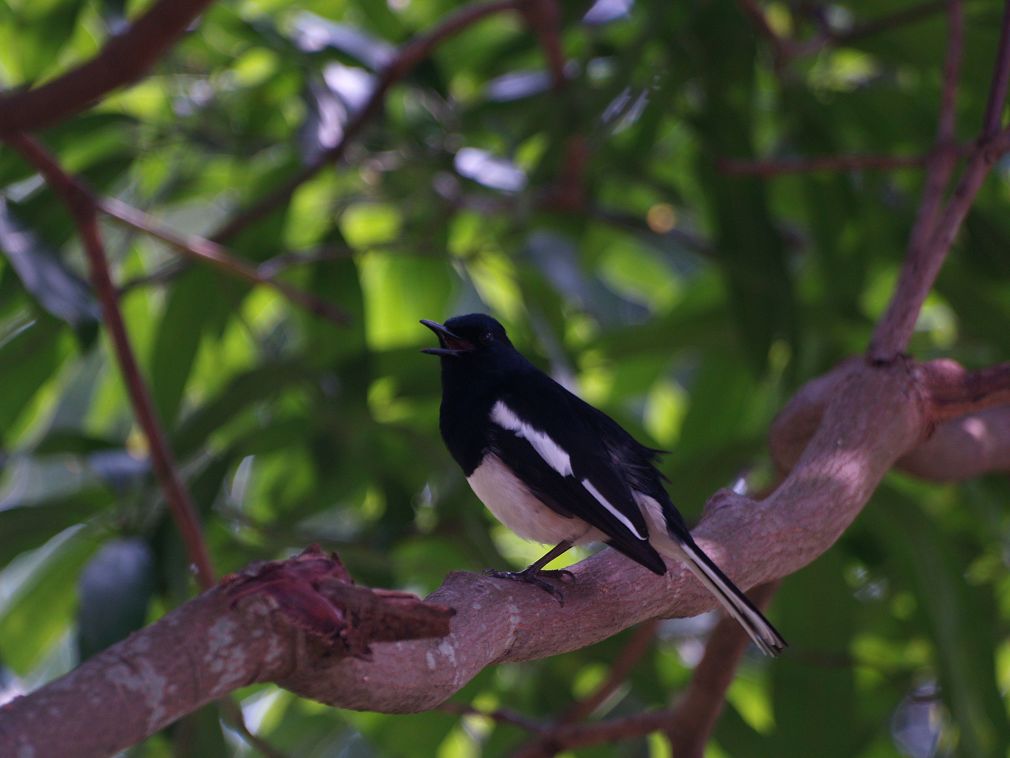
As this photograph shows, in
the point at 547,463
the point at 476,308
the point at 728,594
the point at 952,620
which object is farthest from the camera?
the point at 476,308

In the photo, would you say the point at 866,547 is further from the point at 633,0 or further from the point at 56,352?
the point at 56,352

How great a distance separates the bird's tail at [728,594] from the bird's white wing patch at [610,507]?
12 cm

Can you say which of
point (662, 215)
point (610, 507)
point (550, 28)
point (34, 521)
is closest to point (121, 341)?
point (34, 521)

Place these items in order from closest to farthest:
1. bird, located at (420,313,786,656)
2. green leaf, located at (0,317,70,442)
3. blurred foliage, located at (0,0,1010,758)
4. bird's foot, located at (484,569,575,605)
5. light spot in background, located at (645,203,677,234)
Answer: bird's foot, located at (484,569,575,605) < bird, located at (420,313,786,656) < blurred foliage, located at (0,0,1010,758) < green leaf, located at (0,317,70,442) < light spot in background, located at (645,203,677,234)

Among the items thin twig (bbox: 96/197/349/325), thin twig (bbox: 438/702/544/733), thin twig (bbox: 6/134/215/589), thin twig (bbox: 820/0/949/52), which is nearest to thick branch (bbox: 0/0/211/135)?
thin twig (bbox: 6/134/215/589)

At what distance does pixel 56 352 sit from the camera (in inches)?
142

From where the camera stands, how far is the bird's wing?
2.26 m

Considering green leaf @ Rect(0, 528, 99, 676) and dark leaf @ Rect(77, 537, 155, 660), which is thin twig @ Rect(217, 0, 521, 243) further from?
dark leaf @ Rect(77, 537, 155, 660)

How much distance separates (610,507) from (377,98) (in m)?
1.79

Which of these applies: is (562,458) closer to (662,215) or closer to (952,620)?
(952,620)

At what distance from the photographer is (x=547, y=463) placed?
93.9 inches

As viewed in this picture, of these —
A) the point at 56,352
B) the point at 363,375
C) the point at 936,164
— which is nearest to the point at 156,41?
the point at 363,375

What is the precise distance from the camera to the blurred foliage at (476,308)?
326 centimetres

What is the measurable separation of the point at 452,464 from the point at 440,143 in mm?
1144
